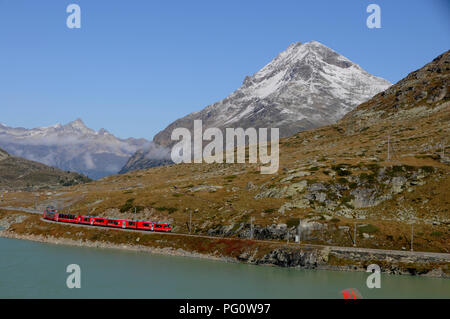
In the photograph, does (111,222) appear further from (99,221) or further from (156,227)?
(156,227)

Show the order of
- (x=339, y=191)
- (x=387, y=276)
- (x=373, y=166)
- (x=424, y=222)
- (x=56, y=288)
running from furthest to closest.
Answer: (x=373, y=166), (x=339, y=191), (x=424, y=222), (x=387, y=276), (x=56, y=288)

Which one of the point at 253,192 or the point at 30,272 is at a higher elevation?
the point at 253,192

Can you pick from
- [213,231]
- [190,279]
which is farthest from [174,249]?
[190,279]

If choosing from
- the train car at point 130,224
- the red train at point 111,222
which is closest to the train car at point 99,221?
the red train at point 111,222

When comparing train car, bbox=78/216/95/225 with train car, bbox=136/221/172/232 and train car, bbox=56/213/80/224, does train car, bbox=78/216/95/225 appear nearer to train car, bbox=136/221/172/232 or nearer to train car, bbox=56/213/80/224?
train car, bbox=56/213/80/224

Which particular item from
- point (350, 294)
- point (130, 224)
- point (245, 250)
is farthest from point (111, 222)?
point (350, 294)

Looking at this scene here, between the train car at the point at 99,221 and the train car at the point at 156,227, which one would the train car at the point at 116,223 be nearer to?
the train car at the point at 99,221

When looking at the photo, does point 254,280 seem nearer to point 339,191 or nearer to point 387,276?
point 387,276

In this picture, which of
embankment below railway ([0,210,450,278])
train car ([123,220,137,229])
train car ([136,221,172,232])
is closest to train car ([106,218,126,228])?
train car ([123,220,137,229])
